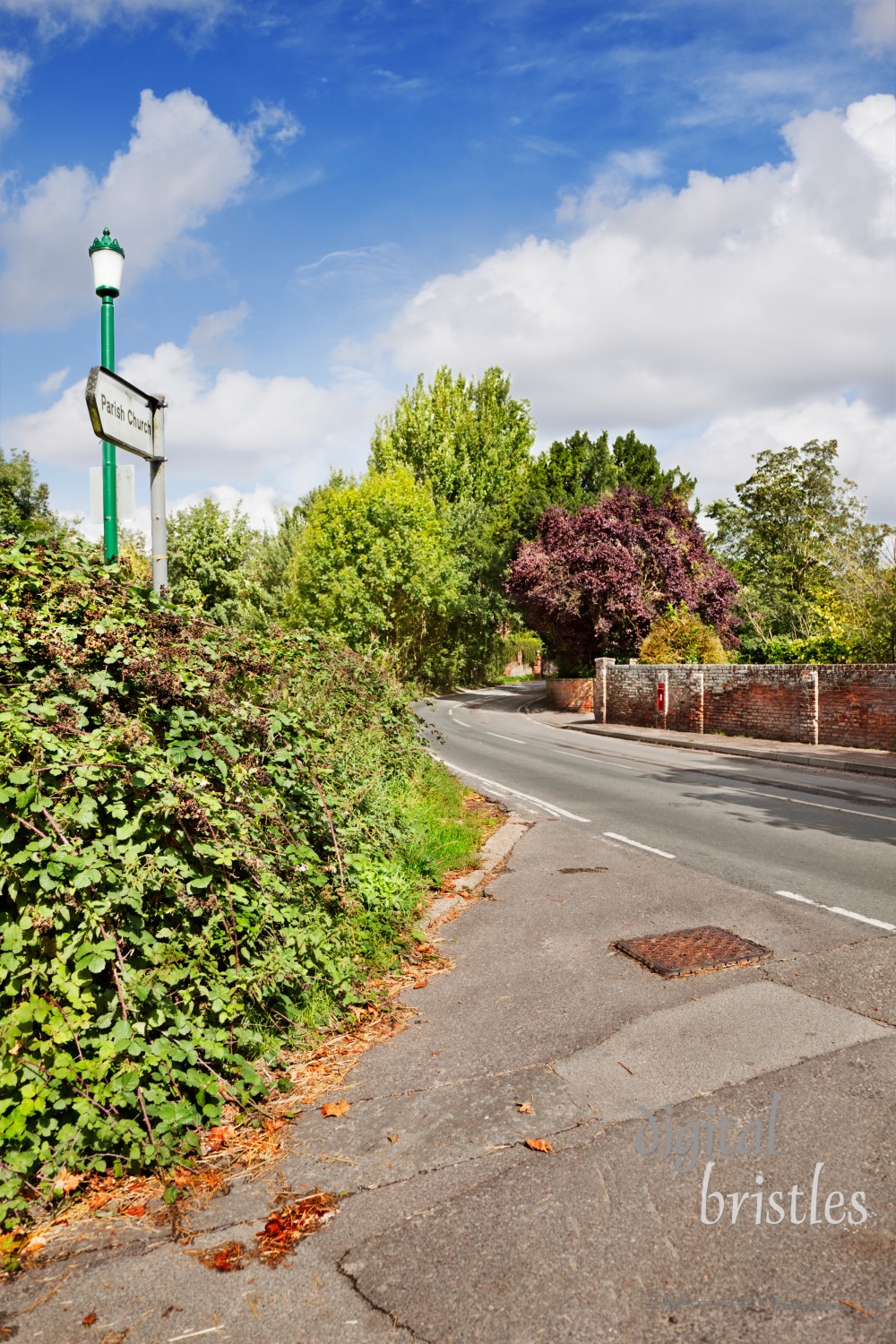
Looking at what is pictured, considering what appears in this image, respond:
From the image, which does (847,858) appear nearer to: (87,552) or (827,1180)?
(827,1180)

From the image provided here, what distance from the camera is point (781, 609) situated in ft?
149

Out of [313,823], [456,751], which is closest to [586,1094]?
[313,823]

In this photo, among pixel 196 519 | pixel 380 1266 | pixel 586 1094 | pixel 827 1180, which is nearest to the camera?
pixel 380 1266

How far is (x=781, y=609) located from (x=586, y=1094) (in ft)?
148

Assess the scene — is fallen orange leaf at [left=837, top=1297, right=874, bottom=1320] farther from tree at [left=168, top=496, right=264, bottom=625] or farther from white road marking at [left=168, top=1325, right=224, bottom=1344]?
tree at [left=168, top=496, right=264, bottom=625]

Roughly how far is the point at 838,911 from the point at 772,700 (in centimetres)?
1589

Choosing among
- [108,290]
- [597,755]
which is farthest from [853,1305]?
[597,755]

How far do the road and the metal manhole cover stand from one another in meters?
1.11

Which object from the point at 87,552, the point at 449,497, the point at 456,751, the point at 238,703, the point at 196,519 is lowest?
the point at 456,751

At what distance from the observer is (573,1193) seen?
3.10 metres

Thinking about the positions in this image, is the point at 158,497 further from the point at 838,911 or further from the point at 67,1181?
the point at 838,911

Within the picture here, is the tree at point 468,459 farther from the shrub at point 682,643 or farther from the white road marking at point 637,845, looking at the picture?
the white road marking at point 637,845

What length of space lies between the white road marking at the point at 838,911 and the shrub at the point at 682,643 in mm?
22026

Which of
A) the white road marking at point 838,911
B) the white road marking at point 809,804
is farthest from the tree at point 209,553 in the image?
the white road marking at point 838,911
